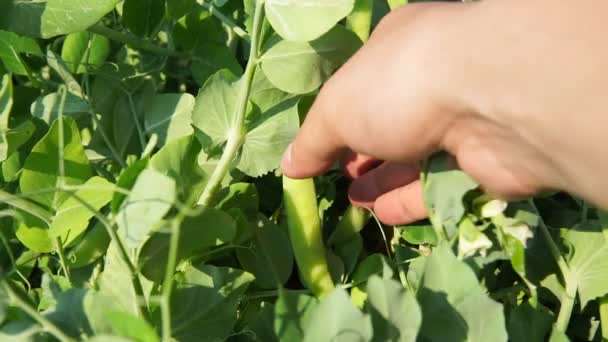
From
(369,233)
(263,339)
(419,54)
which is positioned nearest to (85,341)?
(263,339)

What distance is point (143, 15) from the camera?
0.76 metres

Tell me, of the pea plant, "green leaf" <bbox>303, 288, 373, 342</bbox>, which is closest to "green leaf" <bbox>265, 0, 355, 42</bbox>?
the pea plant

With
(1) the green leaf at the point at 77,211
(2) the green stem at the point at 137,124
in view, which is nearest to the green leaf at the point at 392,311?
(1) the green leaf at the point at 77,211

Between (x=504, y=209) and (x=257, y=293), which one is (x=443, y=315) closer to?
(x=504, y=209)

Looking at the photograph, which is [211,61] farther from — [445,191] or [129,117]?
[445,191]

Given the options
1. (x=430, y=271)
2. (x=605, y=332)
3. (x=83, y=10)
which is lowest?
(x=605, y=332)

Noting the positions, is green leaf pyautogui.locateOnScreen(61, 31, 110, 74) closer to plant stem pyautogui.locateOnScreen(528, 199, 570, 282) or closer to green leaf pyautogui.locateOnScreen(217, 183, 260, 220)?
green leaf pyautogui.locateOnScreen(217, 183, 260, 220)

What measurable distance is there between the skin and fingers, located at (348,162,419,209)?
140mm

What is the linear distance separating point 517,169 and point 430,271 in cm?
10

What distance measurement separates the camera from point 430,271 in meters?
0.53

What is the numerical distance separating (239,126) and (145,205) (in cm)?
17

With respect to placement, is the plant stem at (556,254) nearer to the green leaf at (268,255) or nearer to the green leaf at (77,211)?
the green leaf at (268,255)

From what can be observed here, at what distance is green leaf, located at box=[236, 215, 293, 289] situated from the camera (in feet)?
2.17

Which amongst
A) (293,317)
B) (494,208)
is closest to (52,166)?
(293,317)
